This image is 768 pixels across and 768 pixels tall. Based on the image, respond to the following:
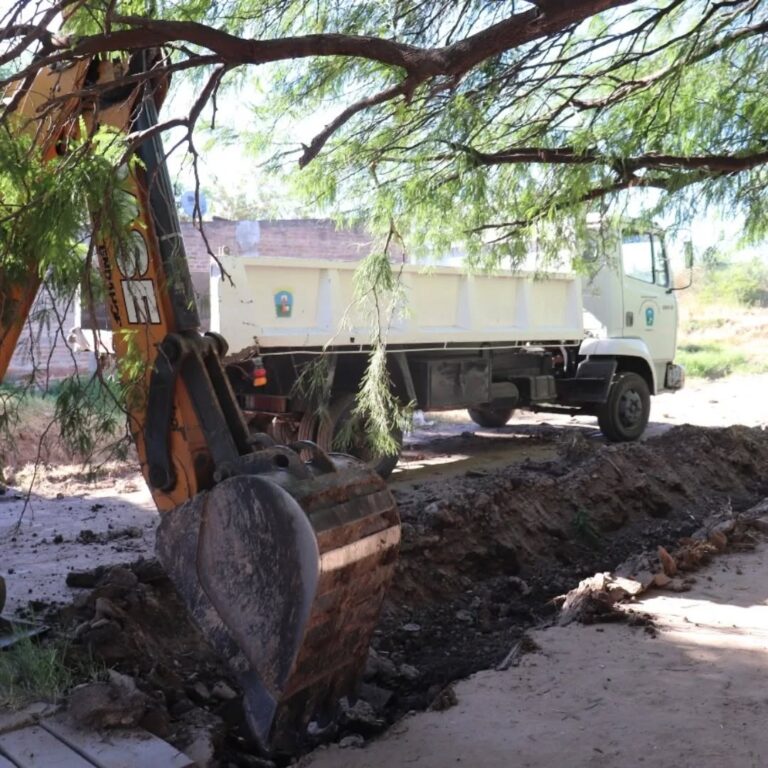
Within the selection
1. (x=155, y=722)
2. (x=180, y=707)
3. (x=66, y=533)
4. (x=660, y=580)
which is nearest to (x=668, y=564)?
(x=660, y=580)

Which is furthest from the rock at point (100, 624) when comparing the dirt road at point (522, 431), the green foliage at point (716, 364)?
the green foliage at point (716, 364)

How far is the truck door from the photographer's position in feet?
38.9

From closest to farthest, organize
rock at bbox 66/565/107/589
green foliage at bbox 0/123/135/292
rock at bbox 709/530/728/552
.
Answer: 1. green foliage at bbox 0/123/135/292
2. rock at bbox 66/565/107/589
3. rock at bbox 709/530/728/552

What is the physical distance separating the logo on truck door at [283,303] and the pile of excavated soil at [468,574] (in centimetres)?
198

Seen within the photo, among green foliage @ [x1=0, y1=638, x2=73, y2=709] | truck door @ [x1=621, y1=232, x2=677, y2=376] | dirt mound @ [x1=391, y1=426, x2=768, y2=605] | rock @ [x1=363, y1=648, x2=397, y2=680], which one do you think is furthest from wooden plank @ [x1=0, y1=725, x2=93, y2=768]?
truck door @ [x1=621, y1=232, x2=677, y2=376]

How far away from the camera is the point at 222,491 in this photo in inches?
121

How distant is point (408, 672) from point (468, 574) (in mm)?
1825

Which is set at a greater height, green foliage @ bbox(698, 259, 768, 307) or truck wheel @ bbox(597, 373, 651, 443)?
green foliage @ bbox(698, 259, 768, 307)

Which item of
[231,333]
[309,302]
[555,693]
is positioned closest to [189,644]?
[555,693]

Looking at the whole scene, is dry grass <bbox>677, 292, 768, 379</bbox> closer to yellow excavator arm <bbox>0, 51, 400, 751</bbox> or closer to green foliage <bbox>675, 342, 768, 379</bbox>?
green foliage <bbox>675, 342, 768, 379</bbox>

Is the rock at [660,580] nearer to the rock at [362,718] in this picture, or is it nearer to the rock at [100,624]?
the rock at [362,718]

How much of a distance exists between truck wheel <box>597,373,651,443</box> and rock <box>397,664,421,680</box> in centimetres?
748

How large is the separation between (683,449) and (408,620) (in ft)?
17.4

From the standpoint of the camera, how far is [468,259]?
23.5ft
